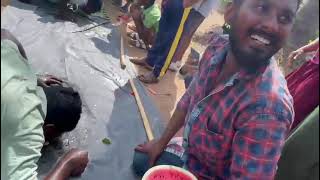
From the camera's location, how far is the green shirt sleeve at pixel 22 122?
1.15 m

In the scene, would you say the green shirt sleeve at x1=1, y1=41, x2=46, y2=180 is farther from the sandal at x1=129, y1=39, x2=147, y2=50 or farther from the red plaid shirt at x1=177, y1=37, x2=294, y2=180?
the sandal at x1=129, y1=39, x2=147, y2=50

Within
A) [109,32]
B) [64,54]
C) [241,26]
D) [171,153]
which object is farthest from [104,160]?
[109,32]

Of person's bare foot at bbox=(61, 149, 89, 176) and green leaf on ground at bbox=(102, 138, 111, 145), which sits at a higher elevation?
person's bare foot at bbox=(61, 149, 89, 176)

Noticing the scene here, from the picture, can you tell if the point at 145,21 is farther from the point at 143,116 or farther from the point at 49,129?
the point at 49,129

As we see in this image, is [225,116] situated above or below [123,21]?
above

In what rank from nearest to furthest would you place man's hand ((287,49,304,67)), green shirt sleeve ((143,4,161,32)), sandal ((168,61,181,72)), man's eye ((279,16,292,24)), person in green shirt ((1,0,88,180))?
person in green shirt ((1,0,88,180)), man's eye ((279,16,292,24)), man's hand ((287,49,304,67)), sandal ((168,61,181,72)), green shirt sleeve ((143,4,161,32))

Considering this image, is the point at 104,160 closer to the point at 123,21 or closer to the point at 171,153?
the point at 171,153

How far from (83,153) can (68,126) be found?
19 centimetres

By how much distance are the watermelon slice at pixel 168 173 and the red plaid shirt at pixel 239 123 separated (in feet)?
0.49

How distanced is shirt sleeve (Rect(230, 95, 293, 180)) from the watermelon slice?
22cm

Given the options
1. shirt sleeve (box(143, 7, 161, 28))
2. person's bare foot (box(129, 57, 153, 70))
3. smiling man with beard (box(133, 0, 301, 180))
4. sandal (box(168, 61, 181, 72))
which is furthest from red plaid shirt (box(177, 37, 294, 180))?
shirt sleeve (box(143, 7, 161, 28))

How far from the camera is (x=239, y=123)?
1646mm

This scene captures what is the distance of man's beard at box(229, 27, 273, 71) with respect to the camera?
1.46 metres

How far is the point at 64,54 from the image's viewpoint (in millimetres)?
3395
